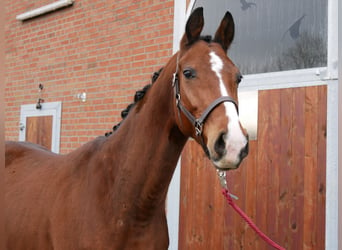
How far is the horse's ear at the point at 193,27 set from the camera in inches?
81.9

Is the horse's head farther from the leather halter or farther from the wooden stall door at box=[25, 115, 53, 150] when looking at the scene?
the wooden stall door at box=[25, 115, 53, 150]

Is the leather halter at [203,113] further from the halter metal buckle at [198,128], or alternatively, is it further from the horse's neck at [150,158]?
the horse's neck at [150,158]

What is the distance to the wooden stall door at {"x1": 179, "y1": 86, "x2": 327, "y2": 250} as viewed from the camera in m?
3.04

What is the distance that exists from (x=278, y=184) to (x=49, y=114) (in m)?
3.68

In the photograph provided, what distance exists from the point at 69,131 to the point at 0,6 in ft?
16.3

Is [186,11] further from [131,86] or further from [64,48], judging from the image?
[64,48]

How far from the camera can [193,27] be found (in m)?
2.10

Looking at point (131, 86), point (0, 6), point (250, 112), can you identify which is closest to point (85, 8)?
point (131, 86)

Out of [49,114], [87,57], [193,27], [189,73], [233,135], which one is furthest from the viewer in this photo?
[49,114]

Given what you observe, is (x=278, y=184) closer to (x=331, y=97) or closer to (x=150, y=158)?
(x=331, y=97)

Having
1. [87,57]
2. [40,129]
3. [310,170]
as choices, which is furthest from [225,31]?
[40,129]

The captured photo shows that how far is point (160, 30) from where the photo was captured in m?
4.30

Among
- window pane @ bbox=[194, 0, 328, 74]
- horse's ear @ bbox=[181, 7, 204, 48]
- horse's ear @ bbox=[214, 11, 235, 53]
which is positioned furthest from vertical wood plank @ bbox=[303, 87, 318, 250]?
horse's ear @ bbox=[181, 7, 204, 48]

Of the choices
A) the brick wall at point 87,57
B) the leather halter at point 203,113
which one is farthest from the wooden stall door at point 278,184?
the leather halter at point 203,113
